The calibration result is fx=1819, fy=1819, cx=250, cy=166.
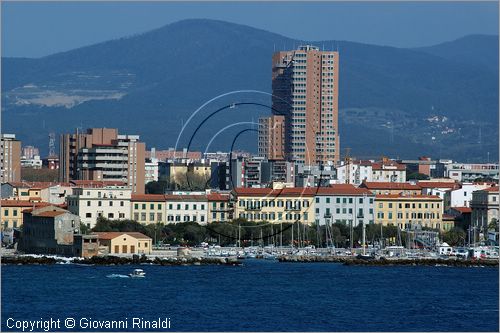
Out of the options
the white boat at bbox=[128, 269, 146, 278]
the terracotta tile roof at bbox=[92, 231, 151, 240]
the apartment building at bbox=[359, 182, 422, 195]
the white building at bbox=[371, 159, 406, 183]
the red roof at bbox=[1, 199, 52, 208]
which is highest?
the white building at bbox=[371, 159, 406, 183]

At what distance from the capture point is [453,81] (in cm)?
17962

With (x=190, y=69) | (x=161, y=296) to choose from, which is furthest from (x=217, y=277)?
(x=190, y=69)

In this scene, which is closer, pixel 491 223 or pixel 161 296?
pixel 161 296

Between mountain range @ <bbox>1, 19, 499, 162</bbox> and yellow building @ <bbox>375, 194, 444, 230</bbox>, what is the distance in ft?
189

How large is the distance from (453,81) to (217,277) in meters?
148

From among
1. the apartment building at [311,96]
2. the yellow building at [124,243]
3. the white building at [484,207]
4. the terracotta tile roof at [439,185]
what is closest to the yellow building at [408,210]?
the white building at [484,207]

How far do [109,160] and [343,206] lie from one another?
15.6m

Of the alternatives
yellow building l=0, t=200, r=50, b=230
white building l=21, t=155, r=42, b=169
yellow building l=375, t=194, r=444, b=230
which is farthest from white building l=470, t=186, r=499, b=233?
white building l=21, t=155, r=42, b=169

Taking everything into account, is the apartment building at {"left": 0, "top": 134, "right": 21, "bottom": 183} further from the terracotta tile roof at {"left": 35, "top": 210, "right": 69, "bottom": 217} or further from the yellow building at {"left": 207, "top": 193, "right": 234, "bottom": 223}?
the terracotta tile roof at {"left": 35, "top": 210, "right": 69, "bottom": 217}

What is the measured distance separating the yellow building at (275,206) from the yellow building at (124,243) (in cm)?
692

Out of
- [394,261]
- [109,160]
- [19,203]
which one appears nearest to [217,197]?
[19,203]

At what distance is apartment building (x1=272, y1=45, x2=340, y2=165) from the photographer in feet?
273

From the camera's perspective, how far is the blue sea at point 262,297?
24.9 meters

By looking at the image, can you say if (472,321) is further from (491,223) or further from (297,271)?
(491,223)
